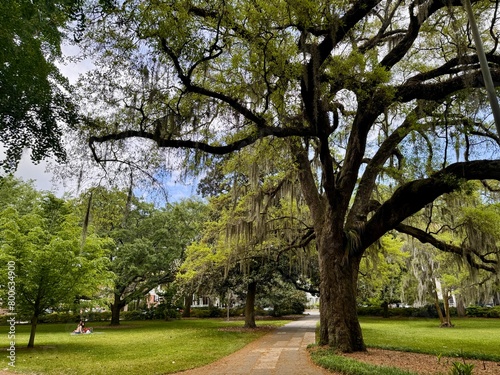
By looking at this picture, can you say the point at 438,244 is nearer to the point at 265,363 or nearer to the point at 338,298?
the point at 338,298

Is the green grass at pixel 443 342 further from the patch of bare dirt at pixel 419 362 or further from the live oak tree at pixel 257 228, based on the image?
the live oak tree at pixel 257 228

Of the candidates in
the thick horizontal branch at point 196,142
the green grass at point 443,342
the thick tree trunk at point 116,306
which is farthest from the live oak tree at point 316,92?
the thick tree trunk at point 116,306

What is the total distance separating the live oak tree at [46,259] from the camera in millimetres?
→ 10383

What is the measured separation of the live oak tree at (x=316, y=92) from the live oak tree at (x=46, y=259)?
14.6 ft

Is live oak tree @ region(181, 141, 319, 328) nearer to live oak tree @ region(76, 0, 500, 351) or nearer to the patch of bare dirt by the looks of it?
live oak tree @ region(76, 0, 500, 351)

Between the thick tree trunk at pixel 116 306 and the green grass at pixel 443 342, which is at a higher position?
the thick tree trunk at pixel 116 306

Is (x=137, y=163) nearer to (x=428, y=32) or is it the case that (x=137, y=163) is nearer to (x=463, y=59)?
(x=463, y=59)

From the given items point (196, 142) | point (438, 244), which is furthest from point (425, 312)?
point (196, 142)

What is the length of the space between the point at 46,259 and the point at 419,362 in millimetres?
9858

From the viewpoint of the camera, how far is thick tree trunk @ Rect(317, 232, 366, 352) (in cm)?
857

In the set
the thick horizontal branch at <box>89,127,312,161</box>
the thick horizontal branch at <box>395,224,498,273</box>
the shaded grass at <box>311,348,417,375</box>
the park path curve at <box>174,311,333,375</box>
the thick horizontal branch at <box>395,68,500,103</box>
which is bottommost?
the park path curve at <box>174,311,333,375</box>

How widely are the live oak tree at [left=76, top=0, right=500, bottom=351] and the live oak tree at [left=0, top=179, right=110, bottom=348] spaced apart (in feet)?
14.6

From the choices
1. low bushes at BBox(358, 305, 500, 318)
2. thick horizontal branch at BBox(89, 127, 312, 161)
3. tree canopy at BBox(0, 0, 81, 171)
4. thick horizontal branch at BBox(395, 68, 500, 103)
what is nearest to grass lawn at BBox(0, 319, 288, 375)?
thick horizontal branch at BBox(89, 127, 312, 161)

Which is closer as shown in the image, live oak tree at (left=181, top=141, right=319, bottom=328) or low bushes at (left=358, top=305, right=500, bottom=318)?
live oak tree at (left=181, top=141, right=319, bottom=328)
